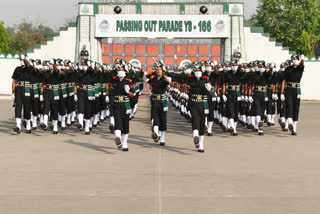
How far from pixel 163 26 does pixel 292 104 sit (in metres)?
21.9

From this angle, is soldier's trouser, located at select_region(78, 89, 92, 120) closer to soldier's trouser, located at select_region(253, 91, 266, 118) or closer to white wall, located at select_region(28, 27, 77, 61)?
soldier's trouser, located at select_region(253, 91, 266, 118)

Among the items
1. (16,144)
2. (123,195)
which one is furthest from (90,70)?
(123,195)

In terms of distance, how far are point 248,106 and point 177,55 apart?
76.7ft

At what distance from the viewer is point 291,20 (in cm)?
5366

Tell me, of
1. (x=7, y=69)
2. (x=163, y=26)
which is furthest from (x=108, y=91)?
(x=7, y=69)

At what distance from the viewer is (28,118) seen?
1591 centimetres

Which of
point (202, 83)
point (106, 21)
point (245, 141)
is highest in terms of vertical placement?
point (106, 21)

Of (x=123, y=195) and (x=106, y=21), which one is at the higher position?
(x=106, y=21)

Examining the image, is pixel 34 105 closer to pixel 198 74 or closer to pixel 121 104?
pixel 121 104

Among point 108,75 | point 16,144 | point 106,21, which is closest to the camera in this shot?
point 16,144

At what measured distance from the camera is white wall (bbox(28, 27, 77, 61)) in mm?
38875

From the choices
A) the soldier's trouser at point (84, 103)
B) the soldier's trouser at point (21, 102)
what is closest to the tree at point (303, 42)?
the soldier's trouser at point (84, 103)

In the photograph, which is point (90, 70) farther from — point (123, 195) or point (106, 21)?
point (106, 21)

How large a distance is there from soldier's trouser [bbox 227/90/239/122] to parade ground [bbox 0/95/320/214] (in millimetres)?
632
